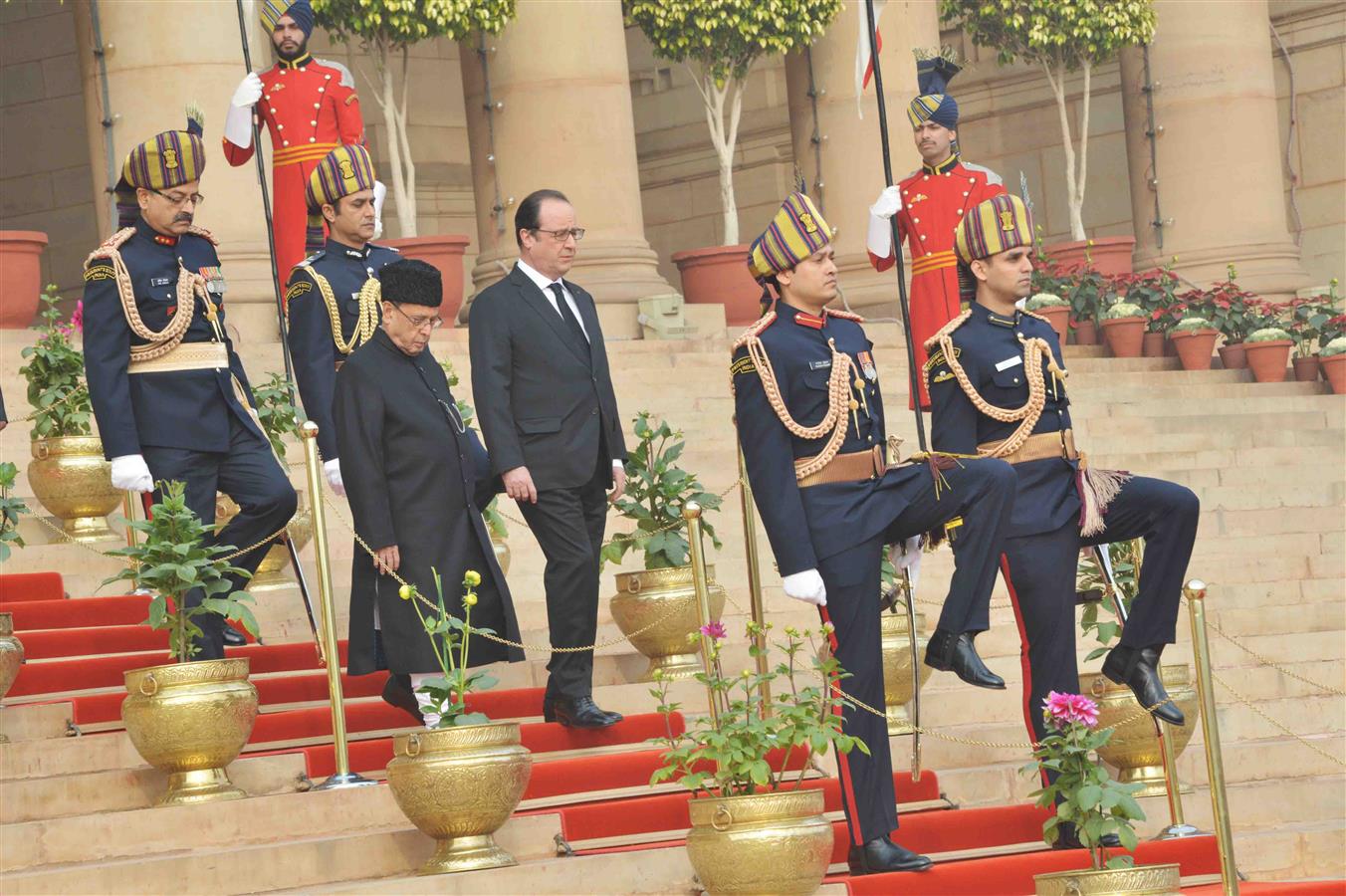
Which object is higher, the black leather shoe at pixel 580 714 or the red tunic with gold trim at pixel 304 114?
the red tunic with gold trim at pixel 304 114

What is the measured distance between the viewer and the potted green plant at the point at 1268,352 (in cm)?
1634

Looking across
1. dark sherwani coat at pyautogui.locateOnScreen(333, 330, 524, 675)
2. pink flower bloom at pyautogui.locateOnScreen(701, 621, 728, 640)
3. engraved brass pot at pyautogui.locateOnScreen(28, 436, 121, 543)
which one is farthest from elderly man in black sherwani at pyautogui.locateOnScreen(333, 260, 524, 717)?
engraved brass pot at pyautogui.locateOnScreen(28, 436, 121, 543)

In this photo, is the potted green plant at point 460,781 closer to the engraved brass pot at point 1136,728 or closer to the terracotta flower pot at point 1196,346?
the engraved brass pot at point 1136,728

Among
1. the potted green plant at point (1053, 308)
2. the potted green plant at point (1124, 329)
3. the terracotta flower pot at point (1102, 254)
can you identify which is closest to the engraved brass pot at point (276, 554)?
the potted green plant at point (1053, 308)

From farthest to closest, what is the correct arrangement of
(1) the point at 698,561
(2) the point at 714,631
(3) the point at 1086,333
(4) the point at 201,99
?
(3) the point at 1086,333, (4) the point at 201,99, (1) the point at 698,561, (2) the point at 714,631

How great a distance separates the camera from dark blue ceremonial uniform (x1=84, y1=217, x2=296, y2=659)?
7902 mm

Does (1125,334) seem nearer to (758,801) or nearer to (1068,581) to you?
(1068,581)

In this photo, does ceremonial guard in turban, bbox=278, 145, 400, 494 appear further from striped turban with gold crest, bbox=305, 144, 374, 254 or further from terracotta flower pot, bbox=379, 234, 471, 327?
terracotta flower pot, bbox=379, 234, 471, 327

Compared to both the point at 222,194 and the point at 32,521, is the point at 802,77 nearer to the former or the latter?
the point at 222,194

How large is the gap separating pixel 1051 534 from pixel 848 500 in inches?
28.5

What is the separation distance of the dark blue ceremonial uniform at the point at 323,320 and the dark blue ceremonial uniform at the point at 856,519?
1797 mm

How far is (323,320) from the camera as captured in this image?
26.9 feet

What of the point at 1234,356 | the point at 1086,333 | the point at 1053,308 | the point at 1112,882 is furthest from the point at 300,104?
the point at 1234,356

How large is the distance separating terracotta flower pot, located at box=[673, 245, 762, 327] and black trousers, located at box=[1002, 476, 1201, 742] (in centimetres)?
903
